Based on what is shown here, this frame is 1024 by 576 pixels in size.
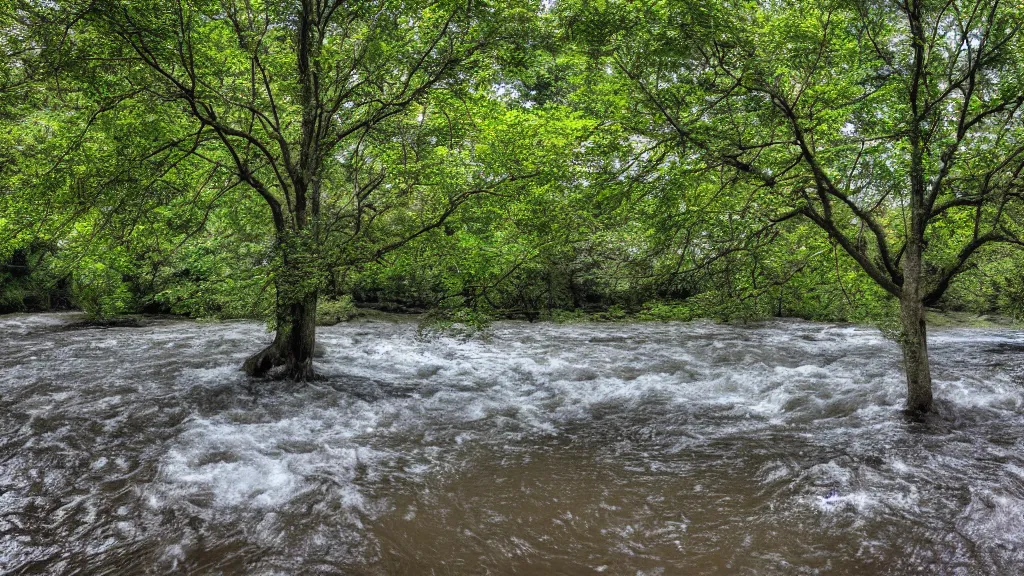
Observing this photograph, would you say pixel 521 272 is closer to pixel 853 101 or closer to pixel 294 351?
pixel 294 351

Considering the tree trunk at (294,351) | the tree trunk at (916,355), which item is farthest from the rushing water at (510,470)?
the tree trunk at (294,351)

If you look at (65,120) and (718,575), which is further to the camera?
(65,120)

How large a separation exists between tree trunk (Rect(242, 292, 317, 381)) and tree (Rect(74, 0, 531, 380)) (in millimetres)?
19

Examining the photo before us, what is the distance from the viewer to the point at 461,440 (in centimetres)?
637

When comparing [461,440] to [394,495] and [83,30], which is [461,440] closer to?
[394,495]

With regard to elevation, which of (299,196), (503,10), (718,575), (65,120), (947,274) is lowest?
(718,575)

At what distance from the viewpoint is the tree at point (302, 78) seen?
6785mm

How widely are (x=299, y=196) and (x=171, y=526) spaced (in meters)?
5.86

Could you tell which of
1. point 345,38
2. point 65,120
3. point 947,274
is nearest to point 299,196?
point 345,38

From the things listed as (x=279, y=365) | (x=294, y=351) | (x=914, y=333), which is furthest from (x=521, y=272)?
(x=914, y=333)

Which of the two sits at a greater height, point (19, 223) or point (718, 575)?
point (19, 223)

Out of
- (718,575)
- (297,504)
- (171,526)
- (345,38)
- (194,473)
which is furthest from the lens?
(345,38)

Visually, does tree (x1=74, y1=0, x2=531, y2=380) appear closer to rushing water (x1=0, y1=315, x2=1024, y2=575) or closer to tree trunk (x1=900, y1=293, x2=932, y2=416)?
rushing water (x1=0, y1=315, x2=1024, y2=575)

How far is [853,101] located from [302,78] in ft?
25.9
